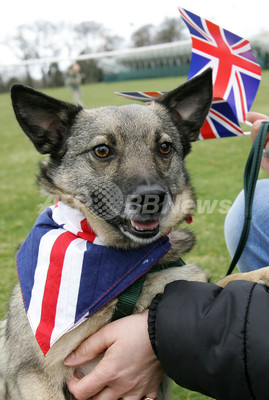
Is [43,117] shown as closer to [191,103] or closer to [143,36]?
[191,103]

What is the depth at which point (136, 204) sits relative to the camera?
2.12 meters

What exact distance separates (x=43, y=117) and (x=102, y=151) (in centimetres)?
40

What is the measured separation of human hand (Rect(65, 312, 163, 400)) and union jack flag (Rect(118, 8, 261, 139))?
143cm

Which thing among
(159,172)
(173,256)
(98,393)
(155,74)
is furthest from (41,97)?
(155,74)

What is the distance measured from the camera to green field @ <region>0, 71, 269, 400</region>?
441cm

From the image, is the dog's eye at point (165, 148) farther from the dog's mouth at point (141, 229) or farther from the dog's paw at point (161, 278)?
the dog's paw at point (161, 278)

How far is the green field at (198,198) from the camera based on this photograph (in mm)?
4406

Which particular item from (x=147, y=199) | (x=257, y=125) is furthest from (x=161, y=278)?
(x=257, y=125)

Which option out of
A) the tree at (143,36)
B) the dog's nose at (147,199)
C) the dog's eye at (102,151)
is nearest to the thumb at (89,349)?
the dog's nose at (147,199)

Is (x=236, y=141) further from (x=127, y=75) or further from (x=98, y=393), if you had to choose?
(x=127, y=75)

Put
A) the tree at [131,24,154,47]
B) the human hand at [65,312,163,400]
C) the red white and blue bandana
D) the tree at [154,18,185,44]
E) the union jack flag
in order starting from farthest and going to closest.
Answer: the tree at [131,24,154,47]
the tree at [154,18,185,44]
the union jack flag
the red white and blue bandana
the human hand at [65,312,163,400]

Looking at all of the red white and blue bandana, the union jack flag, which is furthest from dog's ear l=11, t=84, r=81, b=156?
the red white and blue bandana

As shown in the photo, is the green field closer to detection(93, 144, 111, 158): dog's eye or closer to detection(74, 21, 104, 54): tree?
detection(93, 144, 111, 158): dog's eye

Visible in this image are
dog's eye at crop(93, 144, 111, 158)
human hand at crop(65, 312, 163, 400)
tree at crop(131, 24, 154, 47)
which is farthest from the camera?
tree at crop(131, 24, 154, 47)
